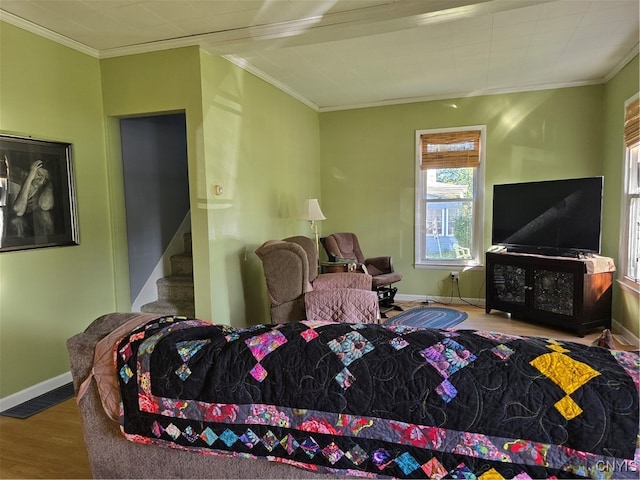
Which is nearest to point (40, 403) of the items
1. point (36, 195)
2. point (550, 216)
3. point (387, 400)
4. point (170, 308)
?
point (170, 308)

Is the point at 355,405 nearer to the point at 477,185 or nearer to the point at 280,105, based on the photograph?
the point at 280,105

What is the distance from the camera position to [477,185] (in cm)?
534

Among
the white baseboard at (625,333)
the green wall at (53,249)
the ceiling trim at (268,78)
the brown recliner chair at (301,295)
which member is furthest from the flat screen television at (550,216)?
the green wall at (53,249)

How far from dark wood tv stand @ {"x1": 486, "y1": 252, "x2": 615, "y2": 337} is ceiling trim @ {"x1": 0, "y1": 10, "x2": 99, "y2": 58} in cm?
459

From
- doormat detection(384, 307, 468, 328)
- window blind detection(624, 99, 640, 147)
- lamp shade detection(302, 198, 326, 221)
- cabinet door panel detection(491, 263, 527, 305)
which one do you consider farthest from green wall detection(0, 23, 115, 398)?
window blind detection(624, 99, 640, 147)

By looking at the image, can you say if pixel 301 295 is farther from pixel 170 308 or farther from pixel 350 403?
pixel 350 403

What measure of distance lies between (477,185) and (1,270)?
505 cm

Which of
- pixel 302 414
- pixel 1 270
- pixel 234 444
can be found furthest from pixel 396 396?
pixel 1 270

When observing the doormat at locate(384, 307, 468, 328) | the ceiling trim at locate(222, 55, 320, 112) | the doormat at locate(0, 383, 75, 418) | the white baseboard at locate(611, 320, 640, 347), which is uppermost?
the ceiling trim at locate(222, 55, 320, 112)

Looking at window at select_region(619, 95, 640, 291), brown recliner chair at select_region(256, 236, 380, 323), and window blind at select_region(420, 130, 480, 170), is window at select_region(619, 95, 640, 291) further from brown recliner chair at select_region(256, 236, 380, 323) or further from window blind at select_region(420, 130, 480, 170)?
brown recliner chair at select_region(256, 236, 380, 323)

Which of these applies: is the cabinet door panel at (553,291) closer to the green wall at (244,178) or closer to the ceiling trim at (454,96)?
the ceiling trim at (454,96)

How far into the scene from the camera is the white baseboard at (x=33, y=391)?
288 cm

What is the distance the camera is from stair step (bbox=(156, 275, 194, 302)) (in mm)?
4371

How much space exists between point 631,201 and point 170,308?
4.71 metres
